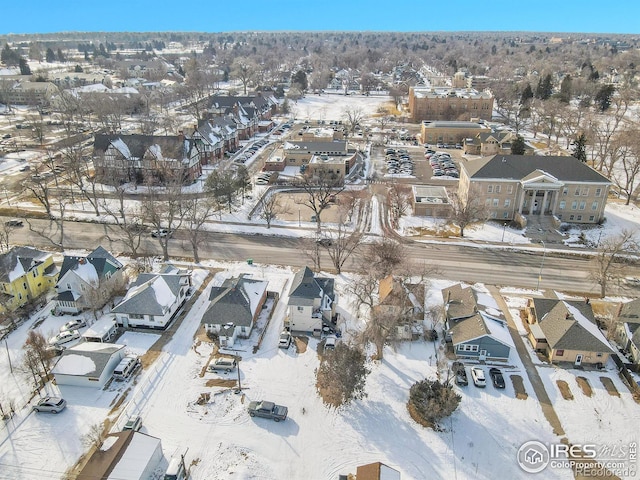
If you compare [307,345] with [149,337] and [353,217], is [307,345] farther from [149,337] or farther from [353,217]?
[353,217]

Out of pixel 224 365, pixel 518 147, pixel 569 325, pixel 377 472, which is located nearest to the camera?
pixel 377 472

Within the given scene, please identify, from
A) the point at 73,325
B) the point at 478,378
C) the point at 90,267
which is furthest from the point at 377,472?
the point at 90,267

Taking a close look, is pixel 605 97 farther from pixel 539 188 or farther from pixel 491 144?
pixel 539 188

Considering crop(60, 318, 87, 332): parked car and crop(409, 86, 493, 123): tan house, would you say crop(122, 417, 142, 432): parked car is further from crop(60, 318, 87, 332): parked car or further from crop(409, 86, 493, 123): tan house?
crop(409, 86, 493, 123): tan house

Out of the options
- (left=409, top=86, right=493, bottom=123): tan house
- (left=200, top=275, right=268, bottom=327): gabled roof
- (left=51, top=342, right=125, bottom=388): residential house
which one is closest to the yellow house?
(left=51, top=342, right=125, bottom=388): residential house

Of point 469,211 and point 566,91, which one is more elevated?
point 566,91

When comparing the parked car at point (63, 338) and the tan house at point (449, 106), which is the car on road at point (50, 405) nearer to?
the parked car at point (63, 338)
